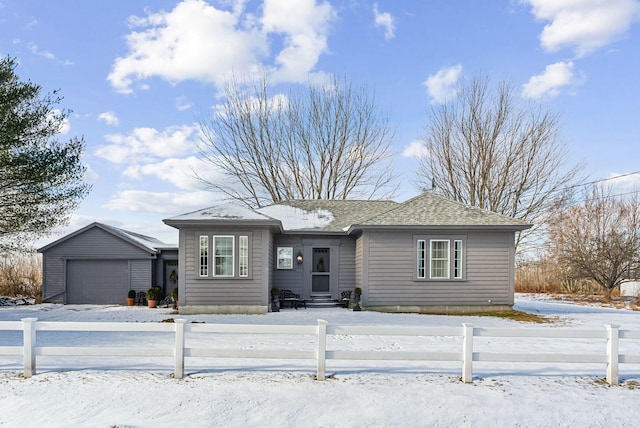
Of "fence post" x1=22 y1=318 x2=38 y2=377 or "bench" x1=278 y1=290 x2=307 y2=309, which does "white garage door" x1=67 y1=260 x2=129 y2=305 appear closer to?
"bench" x1=278 y1=290 x2=307 y2=309

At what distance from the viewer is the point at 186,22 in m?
13.2

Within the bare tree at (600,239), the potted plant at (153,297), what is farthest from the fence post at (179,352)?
the bare tree at (600,239)

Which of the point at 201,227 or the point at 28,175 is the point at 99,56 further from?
the point at 201,227

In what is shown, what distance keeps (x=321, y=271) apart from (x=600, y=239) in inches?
740

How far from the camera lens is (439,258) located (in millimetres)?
15820

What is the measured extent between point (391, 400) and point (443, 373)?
154 centimetres

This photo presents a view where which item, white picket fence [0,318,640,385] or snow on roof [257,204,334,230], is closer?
white picket fence [0,318,640,385]

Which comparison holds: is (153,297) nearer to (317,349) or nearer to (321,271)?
(321,271)

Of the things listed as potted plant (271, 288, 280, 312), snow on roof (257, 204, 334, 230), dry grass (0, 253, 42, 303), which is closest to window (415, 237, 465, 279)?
snow on roof (257, 204, 334, 230)

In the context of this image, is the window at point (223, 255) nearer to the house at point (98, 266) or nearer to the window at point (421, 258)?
the house at point (98, 266)

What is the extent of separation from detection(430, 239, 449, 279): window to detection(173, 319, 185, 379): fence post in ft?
36.2

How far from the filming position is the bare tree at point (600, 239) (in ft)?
80.8

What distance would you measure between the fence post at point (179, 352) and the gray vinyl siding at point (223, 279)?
8.52 metres

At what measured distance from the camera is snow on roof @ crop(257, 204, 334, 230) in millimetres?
17609
